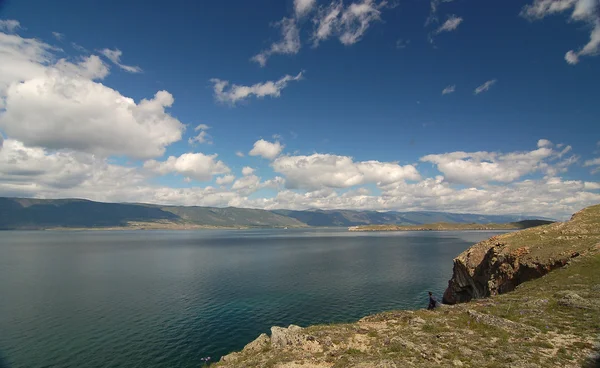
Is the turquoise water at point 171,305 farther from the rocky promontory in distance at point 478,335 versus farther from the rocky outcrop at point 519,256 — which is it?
the rocky promontory in distance at point 478,335

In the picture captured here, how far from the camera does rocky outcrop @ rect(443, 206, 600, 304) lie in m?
49.0

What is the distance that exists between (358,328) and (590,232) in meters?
55.7

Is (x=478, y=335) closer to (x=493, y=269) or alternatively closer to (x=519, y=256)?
(x=519, y=256)

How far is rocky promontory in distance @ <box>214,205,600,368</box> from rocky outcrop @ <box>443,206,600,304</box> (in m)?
2.26

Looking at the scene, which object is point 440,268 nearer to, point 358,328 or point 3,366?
point 358,328

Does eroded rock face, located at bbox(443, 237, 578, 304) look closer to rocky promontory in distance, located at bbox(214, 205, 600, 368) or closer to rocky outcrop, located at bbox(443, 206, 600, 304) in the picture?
rocky outcrop, located at bbox(443, 206, 600, 304)

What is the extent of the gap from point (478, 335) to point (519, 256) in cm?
3502

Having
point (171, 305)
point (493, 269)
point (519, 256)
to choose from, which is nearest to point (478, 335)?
point (519, 256)

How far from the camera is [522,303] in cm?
3444

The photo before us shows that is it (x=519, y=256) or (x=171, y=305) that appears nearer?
(x=519, y=256)

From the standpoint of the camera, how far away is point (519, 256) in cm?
5306

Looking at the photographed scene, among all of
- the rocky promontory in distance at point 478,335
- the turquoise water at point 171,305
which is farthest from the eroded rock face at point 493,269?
the turquoise water at point 171,305

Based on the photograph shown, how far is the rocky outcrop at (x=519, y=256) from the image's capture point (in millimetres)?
48997

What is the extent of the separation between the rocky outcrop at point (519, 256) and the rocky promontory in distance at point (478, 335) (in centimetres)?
226
